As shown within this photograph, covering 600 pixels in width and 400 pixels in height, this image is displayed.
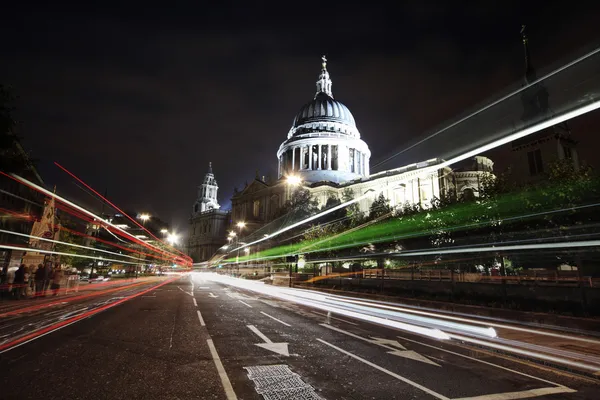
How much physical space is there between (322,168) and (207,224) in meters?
69.3

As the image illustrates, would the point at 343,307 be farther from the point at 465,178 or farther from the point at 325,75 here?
the point at 325,75

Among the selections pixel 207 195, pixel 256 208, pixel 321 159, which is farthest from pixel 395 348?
pixel 207 195

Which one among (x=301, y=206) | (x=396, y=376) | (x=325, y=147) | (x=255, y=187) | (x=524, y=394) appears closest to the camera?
(x=524, y=394)

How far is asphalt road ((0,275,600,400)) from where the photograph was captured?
5160 millimetres

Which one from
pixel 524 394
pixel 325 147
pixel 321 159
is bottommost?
pixel 524 394

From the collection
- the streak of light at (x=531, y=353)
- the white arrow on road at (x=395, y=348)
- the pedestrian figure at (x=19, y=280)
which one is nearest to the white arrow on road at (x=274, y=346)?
the white arrow on road at (x=395, y=348)

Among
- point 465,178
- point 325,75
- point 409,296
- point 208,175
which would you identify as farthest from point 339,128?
point 409,296

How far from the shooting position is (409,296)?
1906 centimetres

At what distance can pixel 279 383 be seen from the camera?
555 centimetres

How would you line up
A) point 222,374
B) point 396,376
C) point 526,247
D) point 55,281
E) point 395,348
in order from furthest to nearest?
point 526,247 → point 55,281 → point 395,348 → point 396,376 → point 222,374

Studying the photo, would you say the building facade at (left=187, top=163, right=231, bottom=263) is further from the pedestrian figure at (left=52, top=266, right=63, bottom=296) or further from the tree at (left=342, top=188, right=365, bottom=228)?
the pedestrian figure at (left=52, top=266, right=63, bottom=296)

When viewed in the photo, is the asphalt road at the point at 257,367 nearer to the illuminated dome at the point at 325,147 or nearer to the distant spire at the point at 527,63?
the distant spire at the point at 527,63

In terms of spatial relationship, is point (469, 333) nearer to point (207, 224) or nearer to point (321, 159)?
point (321, 159)

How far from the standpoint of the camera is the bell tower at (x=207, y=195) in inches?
6387
